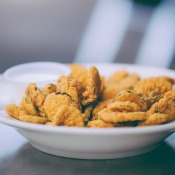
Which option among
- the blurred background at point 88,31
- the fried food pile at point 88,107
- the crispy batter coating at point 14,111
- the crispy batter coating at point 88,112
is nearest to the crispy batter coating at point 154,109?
the fried food pile at point 88,107

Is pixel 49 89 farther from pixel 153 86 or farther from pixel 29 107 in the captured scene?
pixel 153 86

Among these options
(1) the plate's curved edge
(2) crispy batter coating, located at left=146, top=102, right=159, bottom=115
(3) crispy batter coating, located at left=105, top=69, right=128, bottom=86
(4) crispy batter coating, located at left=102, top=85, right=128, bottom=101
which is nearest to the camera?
(1) the plate's curved edge

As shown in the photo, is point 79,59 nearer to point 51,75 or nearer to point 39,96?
point 51,75

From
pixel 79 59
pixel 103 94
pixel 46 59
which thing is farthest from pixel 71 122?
pixel 79 59

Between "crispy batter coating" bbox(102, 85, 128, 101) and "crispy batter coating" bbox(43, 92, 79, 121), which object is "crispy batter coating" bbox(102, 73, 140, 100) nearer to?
"crispy batter coating" bbox(102, 85, 128, 101)

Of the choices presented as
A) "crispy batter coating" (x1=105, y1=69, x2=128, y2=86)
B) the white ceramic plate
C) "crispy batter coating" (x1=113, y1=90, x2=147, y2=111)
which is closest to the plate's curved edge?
the white ceramic plate

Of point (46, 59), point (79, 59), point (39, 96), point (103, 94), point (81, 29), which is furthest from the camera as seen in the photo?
point (81, 29)
